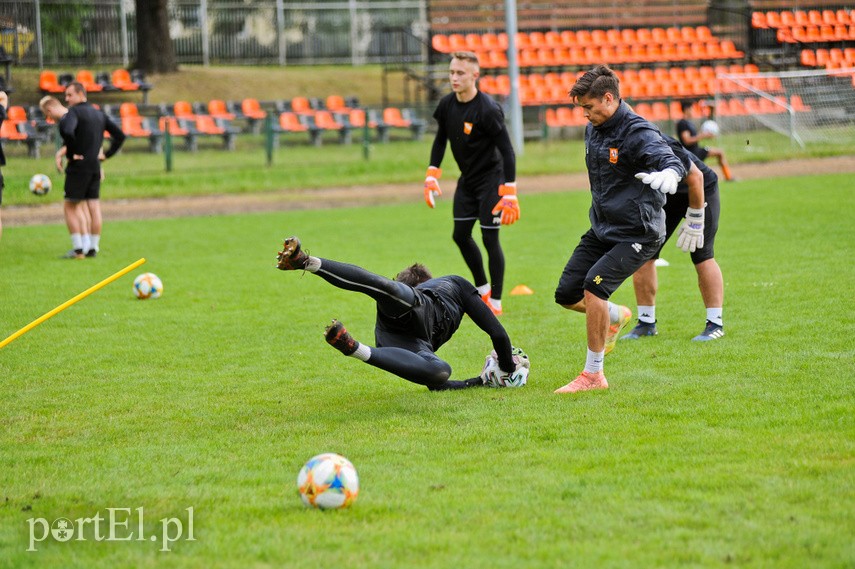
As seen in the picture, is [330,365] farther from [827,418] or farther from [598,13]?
[598,13]

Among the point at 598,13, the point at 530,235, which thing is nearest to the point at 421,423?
the point at 530,235

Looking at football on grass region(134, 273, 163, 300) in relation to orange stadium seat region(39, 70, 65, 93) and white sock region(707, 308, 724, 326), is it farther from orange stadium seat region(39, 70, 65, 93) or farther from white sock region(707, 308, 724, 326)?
orange stadium seat region(39, 70, 65, 93)

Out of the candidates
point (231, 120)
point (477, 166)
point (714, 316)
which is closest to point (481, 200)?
point (477, 166)

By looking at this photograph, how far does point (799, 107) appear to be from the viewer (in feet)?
78.8

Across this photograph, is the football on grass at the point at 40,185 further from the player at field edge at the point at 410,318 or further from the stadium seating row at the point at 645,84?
the player at field edge at the point at 410,318

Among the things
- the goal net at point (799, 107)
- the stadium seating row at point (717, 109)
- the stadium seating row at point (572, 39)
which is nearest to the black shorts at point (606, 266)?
the stadium seating row at point (717, 109)

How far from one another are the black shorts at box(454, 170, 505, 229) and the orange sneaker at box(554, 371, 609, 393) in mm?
3126

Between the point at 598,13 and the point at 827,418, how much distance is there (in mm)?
27931

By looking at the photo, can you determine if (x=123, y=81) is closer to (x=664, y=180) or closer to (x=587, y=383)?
(x=587, y=383)

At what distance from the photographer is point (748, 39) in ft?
104

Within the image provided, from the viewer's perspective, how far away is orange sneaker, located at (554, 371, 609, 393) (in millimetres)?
6570

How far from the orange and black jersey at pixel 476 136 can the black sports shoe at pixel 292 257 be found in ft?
12.6

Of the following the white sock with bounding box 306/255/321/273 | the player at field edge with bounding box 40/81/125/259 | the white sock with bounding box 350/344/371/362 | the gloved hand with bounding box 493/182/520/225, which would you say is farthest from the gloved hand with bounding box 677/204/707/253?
the player at field edge with bounding box 40/81/125/259

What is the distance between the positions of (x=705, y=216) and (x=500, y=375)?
2235mm
